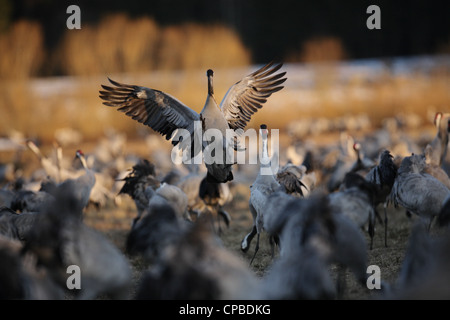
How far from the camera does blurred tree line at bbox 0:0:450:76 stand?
2723cm

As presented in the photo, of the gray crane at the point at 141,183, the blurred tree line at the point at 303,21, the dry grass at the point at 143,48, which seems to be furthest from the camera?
the blurred tree line at the point at 303,21

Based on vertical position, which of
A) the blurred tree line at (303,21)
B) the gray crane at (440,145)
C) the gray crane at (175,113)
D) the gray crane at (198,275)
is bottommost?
the gray crane at (198,275)

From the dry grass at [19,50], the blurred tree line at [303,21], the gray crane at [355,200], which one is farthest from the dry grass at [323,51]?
the gray crane at [355,200]

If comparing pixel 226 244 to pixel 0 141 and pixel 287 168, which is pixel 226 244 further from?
pixel 0 141

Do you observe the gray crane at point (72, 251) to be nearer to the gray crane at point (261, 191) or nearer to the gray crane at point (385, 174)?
the gray crane at point (261, 191)

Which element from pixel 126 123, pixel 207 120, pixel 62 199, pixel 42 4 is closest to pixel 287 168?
pixel 207 120

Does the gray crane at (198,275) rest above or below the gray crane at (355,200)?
below

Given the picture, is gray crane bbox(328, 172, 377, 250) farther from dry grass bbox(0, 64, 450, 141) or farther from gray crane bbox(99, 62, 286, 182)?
dry grass bbox(0, 64, 450, 141)

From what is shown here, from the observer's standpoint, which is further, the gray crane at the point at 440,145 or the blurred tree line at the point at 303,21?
the blurred tree line at the point at 303,21

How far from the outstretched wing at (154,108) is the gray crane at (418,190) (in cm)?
245

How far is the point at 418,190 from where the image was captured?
17.6ft

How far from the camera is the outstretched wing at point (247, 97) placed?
267 inches

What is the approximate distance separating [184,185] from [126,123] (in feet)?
40.3

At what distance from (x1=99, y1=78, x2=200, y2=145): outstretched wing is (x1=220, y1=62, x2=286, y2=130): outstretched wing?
0.67 metres
